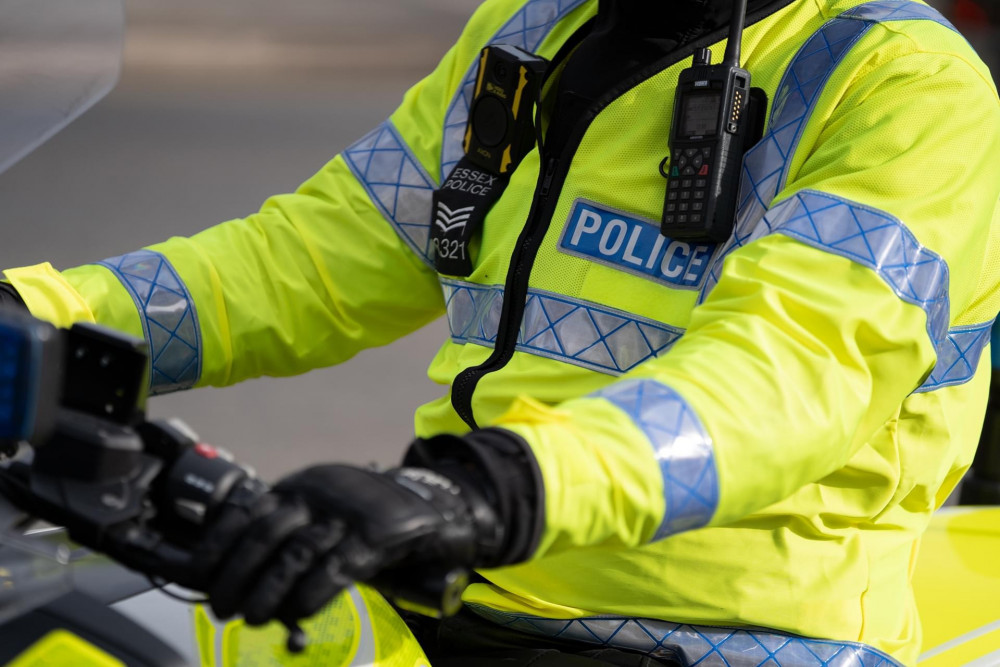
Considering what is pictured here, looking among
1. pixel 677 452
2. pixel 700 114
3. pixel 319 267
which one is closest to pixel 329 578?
pixel 677 452

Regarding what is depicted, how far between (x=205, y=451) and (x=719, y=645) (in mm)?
609

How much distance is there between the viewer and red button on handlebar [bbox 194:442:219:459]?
979 mm

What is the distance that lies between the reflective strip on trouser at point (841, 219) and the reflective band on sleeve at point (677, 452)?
0.76 ft

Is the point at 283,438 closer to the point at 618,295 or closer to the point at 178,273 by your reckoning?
the point at 178,273

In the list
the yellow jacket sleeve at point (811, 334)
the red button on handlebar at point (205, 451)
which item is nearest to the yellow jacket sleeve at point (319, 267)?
the yellow jacket sleeve at point (811, 334)

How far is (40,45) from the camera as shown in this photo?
1.33 metres

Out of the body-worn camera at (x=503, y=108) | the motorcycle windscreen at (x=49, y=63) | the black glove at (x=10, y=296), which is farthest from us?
the body-worn camera at (x=503, y=108)

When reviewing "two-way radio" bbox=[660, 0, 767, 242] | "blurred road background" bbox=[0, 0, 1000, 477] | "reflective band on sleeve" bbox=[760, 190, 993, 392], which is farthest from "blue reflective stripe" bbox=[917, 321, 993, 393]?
"blurred road background" bbox=[0, 0, 1000, 477]

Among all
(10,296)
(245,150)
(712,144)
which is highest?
(712,144)

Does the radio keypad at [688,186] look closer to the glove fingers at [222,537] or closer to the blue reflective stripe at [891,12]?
the blue reflective stripe at [891,12]

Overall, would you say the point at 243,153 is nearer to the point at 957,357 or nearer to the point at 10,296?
the point at 10,296

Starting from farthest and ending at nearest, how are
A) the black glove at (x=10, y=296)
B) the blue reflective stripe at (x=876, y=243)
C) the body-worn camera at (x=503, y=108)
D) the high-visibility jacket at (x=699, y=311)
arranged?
the body-worn camera at (x=503, y=108) < the black glove at (x=10, y=296) < the blue reflective stripe at (x=876, y=243) < the high-visibility jacket at (x=699, y=311)

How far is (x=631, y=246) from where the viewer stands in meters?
1.42

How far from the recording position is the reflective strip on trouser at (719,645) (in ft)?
4.49
